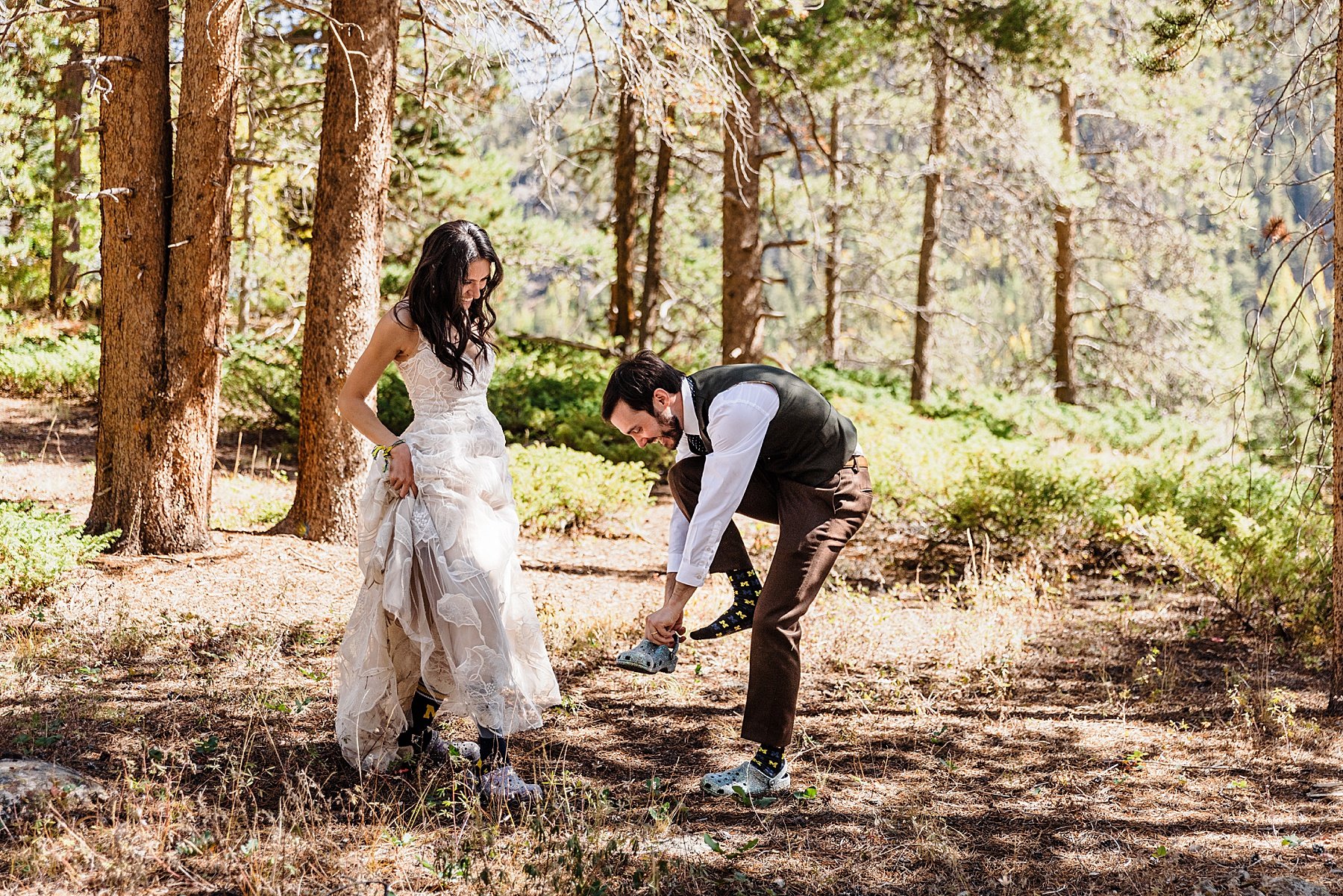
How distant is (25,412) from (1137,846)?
12005mm

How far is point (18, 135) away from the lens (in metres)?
6.86

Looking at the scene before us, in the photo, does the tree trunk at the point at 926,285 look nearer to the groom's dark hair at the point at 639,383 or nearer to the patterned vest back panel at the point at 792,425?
the patterned vest back panel at the point at 792,425

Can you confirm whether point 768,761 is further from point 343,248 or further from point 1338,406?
point 343,248

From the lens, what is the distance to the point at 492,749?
3592 millimetres

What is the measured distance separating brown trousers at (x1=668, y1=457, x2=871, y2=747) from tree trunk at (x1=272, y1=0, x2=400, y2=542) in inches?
133

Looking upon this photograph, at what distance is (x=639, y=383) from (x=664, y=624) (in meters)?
0.77

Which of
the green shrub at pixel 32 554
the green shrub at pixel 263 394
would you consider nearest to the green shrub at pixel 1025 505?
the green shrub at pixel 32 554

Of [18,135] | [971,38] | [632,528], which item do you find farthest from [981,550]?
[18,135]

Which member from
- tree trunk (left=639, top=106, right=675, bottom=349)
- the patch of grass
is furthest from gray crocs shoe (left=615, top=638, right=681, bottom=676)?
tree trunk (left=639, top=106, right=675, bottom=349)

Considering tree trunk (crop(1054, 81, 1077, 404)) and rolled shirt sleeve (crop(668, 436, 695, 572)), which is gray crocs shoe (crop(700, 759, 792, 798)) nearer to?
rolled shirt sleeve (crop(668, 436, 695, 572))

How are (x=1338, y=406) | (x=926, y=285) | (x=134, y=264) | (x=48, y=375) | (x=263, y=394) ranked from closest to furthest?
(x=1338, y=406), (x=134, y=264), (x=263, y=394), (x=48, y=375), (x=926, y=285)

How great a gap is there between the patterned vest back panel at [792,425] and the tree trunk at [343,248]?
138 inches

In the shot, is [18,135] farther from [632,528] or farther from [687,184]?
[687,184]

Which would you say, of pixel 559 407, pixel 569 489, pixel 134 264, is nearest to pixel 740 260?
pixel 559 407
